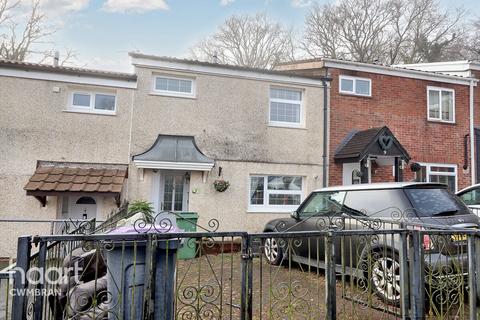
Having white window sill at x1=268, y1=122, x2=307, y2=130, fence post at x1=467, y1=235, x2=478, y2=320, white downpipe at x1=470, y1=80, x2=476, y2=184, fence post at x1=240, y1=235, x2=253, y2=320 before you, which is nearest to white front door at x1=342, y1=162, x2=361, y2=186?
white window sill at x1=268, y1=122, x2=307, y2=130

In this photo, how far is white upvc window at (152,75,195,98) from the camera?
34.6 ft

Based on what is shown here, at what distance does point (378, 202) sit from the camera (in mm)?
5910

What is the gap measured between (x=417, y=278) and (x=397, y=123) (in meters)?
10.5

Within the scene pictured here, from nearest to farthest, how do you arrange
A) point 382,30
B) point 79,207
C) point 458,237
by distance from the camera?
1. point 458,237
2. point 79,207
3. point 382,30

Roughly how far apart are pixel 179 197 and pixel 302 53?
64.4ft

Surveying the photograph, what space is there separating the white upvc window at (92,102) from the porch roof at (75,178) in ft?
5.23

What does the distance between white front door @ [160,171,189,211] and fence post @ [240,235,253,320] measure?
7.69m

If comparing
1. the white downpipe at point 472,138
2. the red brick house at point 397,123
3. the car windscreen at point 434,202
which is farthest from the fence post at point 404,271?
the white downpipe at point 472,138

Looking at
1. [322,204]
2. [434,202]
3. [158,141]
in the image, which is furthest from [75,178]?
[434,202]

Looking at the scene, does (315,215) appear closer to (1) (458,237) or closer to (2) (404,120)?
(1) (458,237)

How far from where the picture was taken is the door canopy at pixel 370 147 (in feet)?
35.4

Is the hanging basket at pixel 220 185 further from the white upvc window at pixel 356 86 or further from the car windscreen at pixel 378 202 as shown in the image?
the white upvc window at pixel 356 86

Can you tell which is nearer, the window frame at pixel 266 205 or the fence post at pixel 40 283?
the fence post at pixel 40 283

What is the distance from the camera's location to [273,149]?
1117 centimetres
